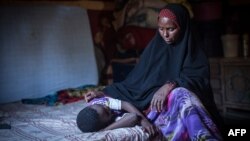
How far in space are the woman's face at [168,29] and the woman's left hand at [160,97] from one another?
0.93ft

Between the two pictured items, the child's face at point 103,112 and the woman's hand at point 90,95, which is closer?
the child's face at point 103,112

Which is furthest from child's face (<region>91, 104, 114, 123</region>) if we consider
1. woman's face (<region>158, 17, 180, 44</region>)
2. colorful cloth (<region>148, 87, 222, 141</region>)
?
woman's face (<region>158, 17, 180, 44</region>)

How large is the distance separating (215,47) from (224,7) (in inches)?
19.9

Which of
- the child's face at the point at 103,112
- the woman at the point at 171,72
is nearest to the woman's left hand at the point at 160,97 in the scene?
the woman at the point at 171,72

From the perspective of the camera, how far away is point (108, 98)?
1.77 metres

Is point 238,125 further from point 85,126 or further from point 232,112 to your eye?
point 85,126

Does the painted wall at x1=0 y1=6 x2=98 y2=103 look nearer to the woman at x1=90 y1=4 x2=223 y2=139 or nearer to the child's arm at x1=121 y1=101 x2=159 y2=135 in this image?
the woman at x1=90 y1=4 x2=223 y2=139

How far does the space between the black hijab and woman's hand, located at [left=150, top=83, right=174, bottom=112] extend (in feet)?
0.23

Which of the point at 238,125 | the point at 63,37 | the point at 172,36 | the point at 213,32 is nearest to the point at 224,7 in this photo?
the point at 213,32

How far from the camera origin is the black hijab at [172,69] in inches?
65.9

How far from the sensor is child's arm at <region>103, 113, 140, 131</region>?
1569 millimetres

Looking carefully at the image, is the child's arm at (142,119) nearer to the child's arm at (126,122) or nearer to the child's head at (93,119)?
the child's arm at (126,122)

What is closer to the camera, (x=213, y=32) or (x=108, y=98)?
(x=108, y=98)

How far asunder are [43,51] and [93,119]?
1485 millimetres
